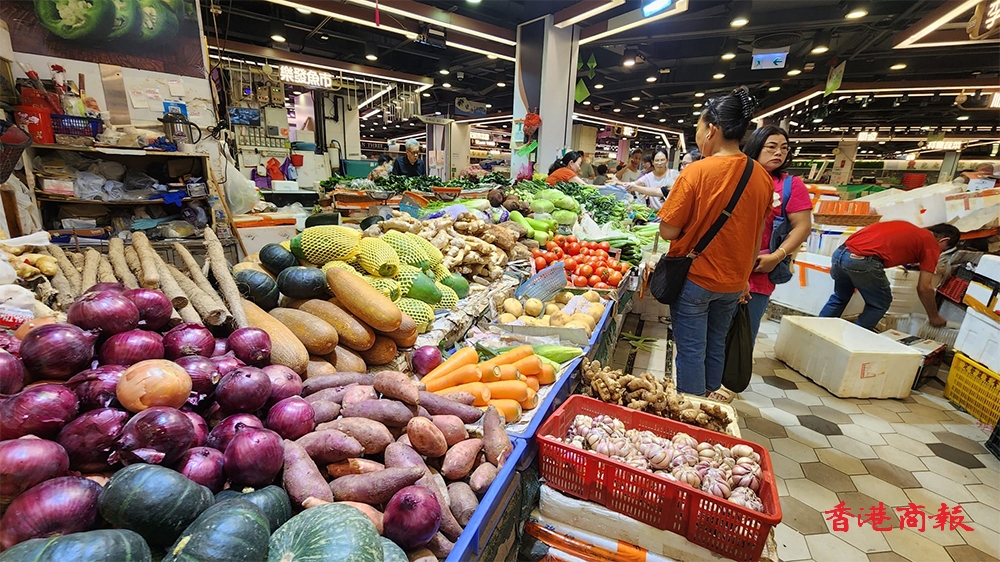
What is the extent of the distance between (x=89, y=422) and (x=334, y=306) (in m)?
0.99

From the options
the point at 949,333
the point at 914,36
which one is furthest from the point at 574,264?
the point at 914,36

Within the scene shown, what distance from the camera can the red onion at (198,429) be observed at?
1054 mm

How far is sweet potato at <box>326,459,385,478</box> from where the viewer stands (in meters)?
1.15

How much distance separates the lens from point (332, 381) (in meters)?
1.49

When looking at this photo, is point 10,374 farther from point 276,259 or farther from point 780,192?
point 780,192

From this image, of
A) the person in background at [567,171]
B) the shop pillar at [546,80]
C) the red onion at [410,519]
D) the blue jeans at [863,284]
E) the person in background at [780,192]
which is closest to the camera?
the red onion at [410,519]

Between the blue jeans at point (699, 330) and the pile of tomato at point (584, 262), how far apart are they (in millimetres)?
879

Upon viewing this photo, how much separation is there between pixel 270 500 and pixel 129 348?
2.08 feet

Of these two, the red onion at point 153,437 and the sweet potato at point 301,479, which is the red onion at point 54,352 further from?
the sweet potato at point 301,479

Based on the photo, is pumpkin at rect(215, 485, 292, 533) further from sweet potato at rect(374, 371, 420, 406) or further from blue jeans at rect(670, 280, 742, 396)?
blue jeans at rect(670, 280, 742, 396)

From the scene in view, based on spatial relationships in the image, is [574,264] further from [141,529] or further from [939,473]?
[141,529]

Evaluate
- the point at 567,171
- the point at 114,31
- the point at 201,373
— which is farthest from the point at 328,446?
the point at 567,171

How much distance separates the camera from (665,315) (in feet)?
19.0

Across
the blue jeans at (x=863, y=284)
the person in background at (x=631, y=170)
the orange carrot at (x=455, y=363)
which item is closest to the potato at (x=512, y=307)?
the orange carrot at (x=455, y=363)
